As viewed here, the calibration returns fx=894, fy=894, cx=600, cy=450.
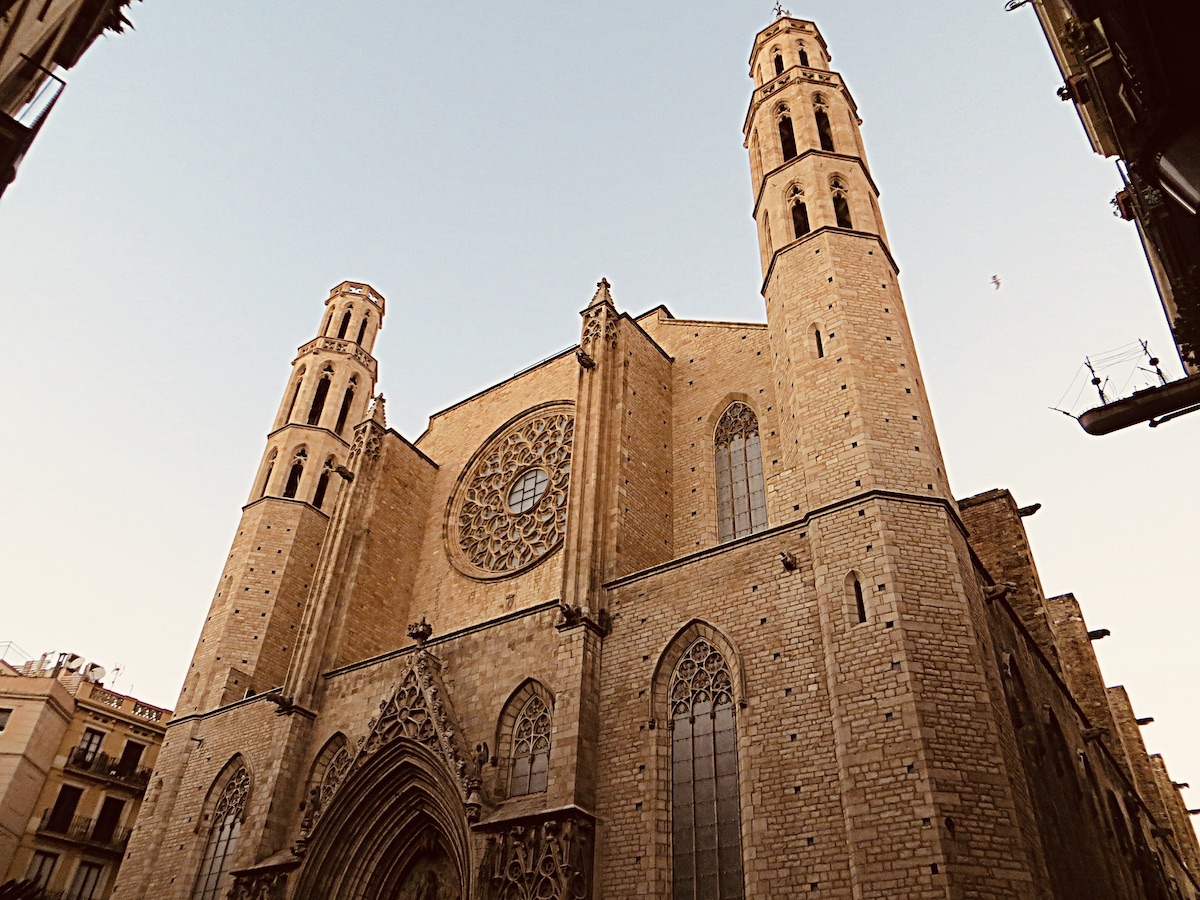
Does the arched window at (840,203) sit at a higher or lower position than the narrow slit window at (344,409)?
lower

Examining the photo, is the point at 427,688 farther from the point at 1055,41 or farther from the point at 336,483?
the point at 1055,41

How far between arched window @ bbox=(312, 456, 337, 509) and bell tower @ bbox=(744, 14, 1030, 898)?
42.1 feet

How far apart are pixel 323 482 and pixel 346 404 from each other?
2798 mm

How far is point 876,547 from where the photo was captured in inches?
416

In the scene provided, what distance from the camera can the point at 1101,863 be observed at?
12648 millimetres

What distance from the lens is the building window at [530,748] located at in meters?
12.1

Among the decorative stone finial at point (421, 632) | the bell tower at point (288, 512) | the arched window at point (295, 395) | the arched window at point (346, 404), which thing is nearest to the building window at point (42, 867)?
the bell tower at point (288, 512)

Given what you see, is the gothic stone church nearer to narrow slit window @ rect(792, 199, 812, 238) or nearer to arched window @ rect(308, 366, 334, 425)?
narrow slit window @ rect(792, 199, 812, 238)

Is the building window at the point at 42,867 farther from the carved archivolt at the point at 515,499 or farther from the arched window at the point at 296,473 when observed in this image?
the carved archivolt at the point at 515,499

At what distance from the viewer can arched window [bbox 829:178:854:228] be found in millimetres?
15273

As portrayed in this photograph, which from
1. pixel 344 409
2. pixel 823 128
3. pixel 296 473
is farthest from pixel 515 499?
pixel 823 128

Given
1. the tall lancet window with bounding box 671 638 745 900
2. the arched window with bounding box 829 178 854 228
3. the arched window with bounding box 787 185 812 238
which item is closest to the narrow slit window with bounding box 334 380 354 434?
the arched window with bounding box 787 185 812 238

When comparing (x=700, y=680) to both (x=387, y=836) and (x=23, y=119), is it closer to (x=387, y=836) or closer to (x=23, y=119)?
(x=387, y=836)

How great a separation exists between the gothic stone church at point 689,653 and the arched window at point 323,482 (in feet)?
6.09
